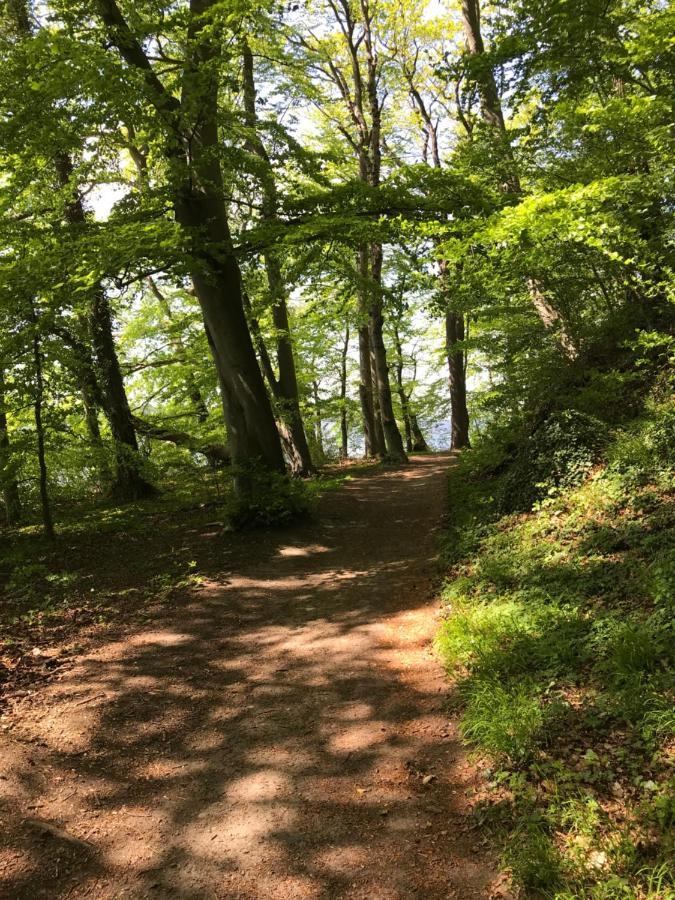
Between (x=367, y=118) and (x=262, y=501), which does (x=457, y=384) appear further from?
(x=262, y=501)

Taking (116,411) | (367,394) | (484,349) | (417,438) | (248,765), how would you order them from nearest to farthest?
(248,765) → (116,411) → (484,349) → (367,394) → (417,438)

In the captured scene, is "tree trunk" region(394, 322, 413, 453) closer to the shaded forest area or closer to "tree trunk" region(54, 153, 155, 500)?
the shaded forest area

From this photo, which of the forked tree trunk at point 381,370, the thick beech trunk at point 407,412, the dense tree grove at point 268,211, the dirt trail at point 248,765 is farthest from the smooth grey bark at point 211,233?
the thick beech trunk at point 407,412

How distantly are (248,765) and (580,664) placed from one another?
2.46 meters

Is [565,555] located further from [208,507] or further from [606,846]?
[208,507]

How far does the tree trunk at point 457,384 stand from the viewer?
730 inches

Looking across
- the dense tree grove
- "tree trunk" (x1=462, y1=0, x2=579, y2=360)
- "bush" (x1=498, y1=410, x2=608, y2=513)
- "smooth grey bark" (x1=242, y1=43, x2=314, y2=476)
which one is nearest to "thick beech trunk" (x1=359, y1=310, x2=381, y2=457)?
the dense tree grove

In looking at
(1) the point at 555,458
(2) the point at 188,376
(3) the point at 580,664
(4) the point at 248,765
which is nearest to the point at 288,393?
Result: (2) the point at 188,376

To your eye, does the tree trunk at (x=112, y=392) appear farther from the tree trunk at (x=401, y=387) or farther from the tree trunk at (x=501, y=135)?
the tree trunk at (x=401, y=387)

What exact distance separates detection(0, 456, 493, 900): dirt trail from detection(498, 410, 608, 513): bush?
1.90 m

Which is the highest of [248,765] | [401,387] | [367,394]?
[401,387]

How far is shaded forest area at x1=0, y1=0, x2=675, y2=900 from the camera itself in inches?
134

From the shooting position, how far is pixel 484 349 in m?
13.5

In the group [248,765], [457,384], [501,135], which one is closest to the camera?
[248,765]
